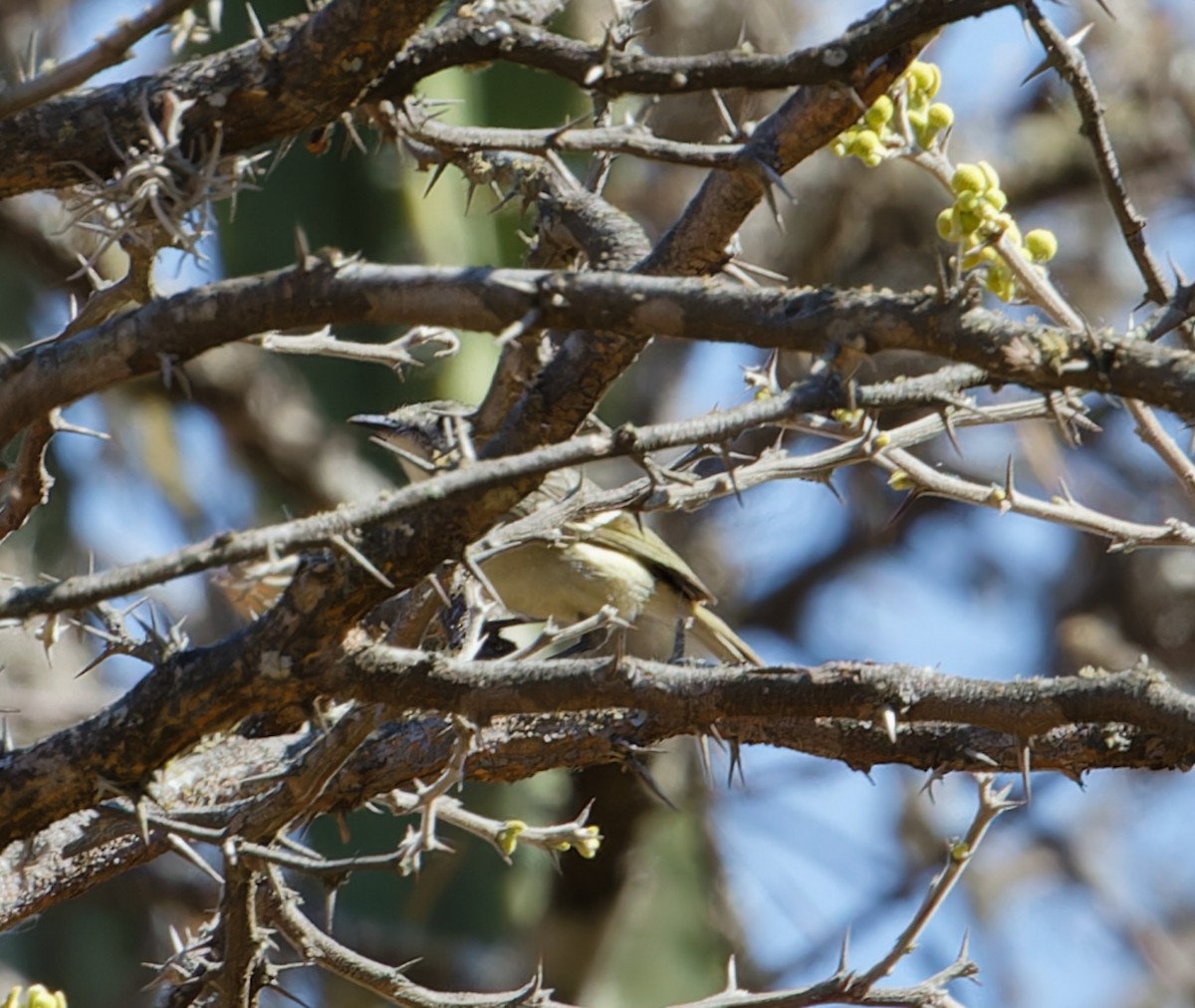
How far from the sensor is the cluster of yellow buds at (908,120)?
130 inches

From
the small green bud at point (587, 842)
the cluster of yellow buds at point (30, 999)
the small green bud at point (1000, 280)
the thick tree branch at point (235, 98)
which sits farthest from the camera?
the small green bud at point (1000, 280)

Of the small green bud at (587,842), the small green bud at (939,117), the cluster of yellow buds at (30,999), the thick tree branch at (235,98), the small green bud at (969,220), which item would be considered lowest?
the cluster of yellow buds at (30,999)

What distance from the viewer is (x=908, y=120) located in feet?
11.3

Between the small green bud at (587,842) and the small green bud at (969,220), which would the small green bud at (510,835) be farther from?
the small green bud at (969,220)

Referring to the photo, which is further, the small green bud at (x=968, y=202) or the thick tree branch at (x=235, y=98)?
the small green bud at (x=968, y=202)

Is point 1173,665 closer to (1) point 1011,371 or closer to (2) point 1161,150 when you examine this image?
(2) point 1161,150

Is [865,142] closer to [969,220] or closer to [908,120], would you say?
[908,120]

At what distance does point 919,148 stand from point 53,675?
776 cm

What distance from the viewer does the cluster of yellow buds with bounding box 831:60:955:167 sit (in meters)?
3.31

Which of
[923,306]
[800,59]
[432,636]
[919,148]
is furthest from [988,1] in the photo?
[432,636]

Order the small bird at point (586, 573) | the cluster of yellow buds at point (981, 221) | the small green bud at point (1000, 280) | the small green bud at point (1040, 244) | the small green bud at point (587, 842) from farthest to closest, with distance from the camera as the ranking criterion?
the small bird at point (586, 573) < the small green bud at point (1040, 244) < the small green bud at point (1000, 280) < the small green bud at point (587, 842) < the cluster of yellow buds at point (981, 221)

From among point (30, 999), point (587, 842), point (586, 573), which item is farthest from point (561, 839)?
point (586, 573)

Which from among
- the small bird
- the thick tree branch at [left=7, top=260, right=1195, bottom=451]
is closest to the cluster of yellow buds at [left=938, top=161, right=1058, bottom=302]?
the thick tree branch at [left=7, top=260, right=1195, bottom=451]

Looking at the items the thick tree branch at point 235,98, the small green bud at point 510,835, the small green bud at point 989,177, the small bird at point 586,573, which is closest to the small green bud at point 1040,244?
the small green bud at point 989,177
